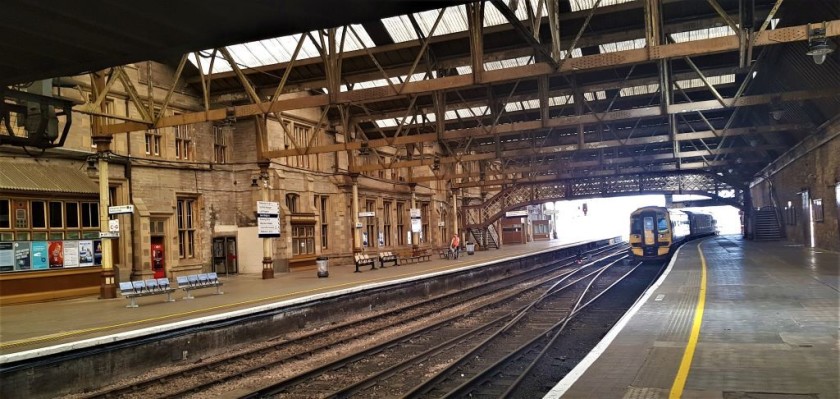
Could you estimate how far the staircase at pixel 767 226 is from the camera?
121ft

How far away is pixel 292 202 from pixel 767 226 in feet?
95.3

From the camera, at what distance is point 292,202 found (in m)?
26.8

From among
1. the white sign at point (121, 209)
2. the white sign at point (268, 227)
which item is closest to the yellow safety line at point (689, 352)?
the white sign at point (121, 209)

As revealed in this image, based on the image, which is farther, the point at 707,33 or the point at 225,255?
the point at 225,255

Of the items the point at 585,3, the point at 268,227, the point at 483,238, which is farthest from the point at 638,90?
the point at 483,238

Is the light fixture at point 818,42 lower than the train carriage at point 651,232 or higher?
higher

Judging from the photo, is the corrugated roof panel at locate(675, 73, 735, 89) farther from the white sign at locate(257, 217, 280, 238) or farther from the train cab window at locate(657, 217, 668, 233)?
the white sign at locate(257, 217, 280, 238)

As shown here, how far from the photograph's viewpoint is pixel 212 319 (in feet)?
38.1

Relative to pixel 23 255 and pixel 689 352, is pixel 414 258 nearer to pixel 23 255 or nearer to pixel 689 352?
pixel 23 255

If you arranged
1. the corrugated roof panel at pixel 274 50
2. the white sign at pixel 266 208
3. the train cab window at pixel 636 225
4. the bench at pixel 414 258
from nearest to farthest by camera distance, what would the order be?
the white sign at pixel 266 208, the corrugated roof panel at pixel 274 50, the train cab window at pixel 636 225, the bench at pixel 414 258

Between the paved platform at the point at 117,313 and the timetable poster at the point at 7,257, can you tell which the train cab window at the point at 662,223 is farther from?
the timetable poster at the point at 7,257

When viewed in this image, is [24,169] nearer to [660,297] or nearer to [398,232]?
[660,297]

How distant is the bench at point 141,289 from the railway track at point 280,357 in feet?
13.3

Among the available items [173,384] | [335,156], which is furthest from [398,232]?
[173,384]
